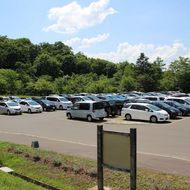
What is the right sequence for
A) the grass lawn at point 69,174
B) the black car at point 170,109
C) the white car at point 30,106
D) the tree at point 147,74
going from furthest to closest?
the tree at point 147,74 < the white car at point 30,106 < the black car at point 170,109 < the grass lawn at point 69,174

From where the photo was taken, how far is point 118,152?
9.44 metres

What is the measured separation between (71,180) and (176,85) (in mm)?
86339

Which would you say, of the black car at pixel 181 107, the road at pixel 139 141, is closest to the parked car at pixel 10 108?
the road at pixel 139 141

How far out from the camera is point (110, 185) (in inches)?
446

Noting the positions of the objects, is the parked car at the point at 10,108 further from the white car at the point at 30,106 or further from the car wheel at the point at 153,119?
the car wheel at the point at 153,119

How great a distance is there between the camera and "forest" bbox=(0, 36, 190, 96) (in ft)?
294

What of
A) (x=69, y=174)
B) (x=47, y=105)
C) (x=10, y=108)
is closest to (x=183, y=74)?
(x=47, y=105)

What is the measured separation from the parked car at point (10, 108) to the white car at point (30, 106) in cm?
149

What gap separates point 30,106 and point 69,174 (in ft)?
109

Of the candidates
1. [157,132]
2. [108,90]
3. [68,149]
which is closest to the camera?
[68,149]

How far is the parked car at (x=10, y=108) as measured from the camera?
142 ft

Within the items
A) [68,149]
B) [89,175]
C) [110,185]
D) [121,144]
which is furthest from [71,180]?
[68,149]

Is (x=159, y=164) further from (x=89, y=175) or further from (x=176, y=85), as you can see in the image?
(x=176, y=85)

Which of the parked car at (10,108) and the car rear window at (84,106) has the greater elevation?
the car rear window at (84,106)
